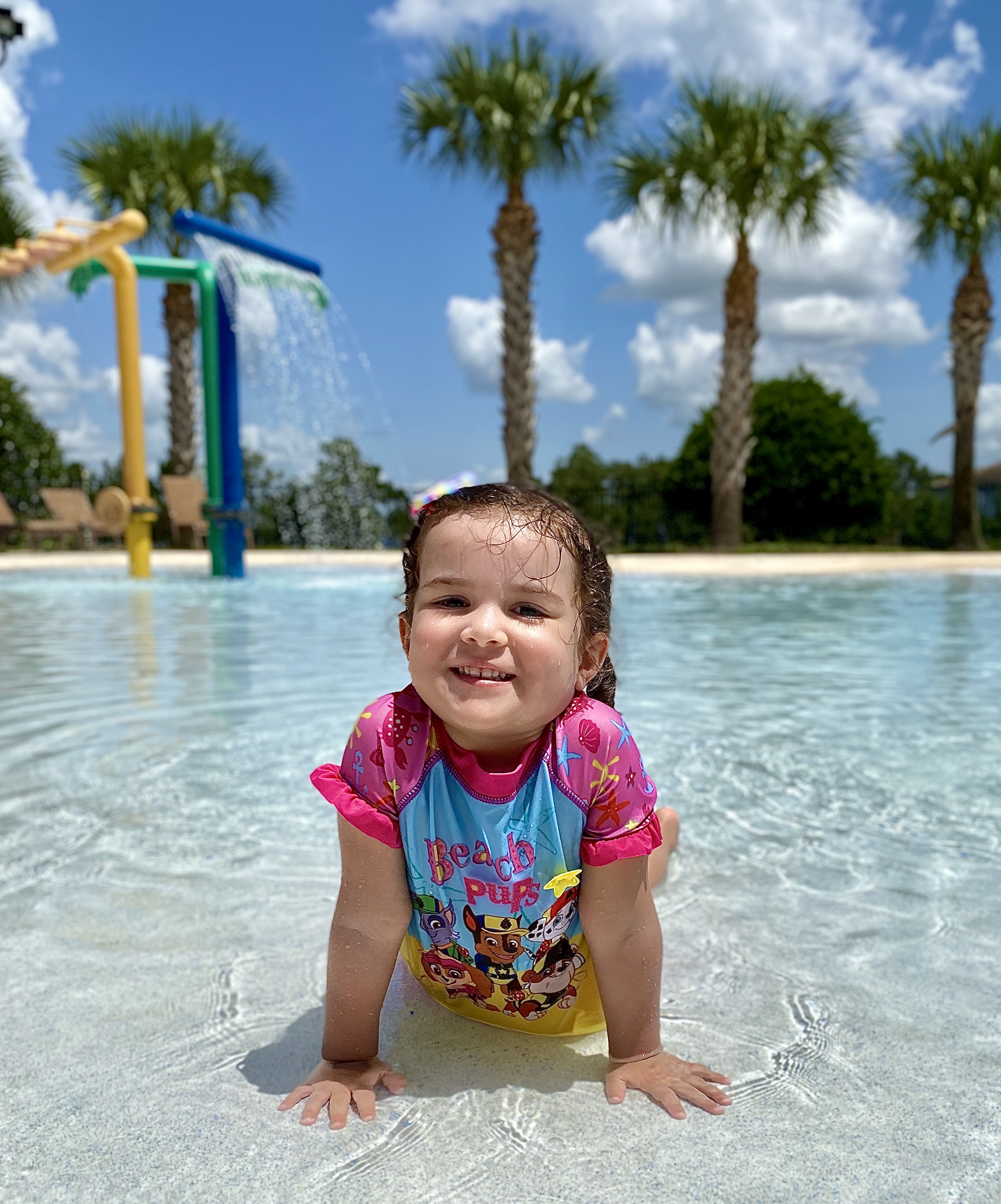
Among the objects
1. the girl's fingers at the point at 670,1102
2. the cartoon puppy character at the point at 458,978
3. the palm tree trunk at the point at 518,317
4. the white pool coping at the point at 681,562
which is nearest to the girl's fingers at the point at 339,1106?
the cartoon puppy character at the point at 458,978

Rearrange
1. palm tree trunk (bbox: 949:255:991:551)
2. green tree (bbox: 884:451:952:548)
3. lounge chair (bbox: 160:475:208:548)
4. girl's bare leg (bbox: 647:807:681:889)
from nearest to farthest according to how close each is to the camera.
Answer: girl's bare leg (bbox: 647:807:681:889)
lounge chair (bbox: 160:475:208:548)
palm tree trunk (bbox: 949:255:991:551)
green tree (bbox: 884:451:952:548)

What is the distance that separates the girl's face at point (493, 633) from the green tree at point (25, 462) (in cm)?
2330

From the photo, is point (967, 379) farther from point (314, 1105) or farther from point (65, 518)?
point (314, 1105)

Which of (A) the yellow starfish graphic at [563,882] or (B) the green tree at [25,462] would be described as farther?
(B) the green tree at [25,462]

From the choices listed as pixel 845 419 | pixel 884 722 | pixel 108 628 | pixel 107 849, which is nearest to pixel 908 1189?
pixel 107 849

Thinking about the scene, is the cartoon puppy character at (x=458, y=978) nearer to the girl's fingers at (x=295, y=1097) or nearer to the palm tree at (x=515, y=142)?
the girl's fingers at (x=295, y=1097)

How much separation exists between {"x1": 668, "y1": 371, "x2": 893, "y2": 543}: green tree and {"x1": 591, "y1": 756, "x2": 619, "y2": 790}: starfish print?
21331 millimetres

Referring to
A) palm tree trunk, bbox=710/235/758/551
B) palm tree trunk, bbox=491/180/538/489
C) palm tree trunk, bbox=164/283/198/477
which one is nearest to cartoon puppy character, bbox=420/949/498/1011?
palm tree trunk, bbox=491/180/538/489

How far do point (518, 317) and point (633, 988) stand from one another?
18.4m

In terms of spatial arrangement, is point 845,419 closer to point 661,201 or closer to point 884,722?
point 661,201

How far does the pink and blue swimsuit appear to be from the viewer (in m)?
1.52

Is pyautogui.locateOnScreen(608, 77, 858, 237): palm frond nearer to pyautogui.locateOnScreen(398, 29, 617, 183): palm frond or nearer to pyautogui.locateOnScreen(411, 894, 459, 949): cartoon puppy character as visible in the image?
pyautogui.locateOnScreen(398, 29, 617, 183): palm frond

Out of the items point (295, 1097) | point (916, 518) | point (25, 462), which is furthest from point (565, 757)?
point (916, 518)

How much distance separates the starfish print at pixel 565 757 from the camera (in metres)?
1.53
